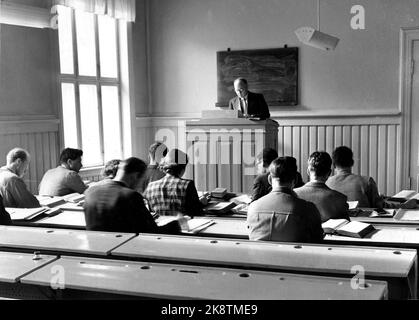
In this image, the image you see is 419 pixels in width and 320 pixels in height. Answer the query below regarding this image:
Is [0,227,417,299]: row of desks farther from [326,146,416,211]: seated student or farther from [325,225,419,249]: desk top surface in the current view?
[326,146,416,211]: seated student

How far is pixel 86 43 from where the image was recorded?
6.85m

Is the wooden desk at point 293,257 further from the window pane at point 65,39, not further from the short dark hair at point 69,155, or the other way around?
the window pane at point 65,39

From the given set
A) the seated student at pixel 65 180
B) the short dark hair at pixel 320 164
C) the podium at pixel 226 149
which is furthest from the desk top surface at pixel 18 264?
the podium at pixel 226 149

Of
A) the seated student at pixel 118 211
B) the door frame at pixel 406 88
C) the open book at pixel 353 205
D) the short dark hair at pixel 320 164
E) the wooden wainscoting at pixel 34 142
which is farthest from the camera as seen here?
the door frame at pixel 406 88

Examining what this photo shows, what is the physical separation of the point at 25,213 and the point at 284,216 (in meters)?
1.91

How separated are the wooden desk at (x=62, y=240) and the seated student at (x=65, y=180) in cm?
179

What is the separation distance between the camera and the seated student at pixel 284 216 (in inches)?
107

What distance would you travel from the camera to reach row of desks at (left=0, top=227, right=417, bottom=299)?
2.14 metres

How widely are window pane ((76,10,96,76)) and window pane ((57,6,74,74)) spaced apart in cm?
16

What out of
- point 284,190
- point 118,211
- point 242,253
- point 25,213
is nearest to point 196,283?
point 242,253

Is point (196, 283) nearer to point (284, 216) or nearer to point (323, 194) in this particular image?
point (284, 216)

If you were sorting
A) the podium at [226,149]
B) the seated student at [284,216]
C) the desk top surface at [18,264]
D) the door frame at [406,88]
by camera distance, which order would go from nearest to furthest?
the desk top surface at [18,264]
the seated student at [284,216]
the podium at [226,149]
the door frame at [406,88]

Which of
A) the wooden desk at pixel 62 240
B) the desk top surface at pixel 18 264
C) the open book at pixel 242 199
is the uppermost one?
the desk top surface at pixel 18 264

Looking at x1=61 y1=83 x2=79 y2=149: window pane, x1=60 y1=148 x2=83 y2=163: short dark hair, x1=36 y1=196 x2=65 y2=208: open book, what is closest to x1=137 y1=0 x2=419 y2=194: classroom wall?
x1=61 y1=83 x2=79 y2=149: window pane
